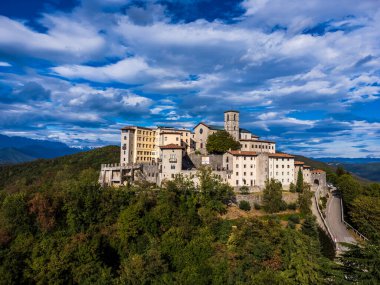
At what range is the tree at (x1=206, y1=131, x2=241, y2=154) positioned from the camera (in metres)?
74.1

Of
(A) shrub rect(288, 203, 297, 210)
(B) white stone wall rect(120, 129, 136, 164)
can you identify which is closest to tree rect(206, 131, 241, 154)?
(B) white stone wall rect(120, 129, 136, 164)

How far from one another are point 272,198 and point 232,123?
86.7 ft

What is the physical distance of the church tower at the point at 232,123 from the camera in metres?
82.8

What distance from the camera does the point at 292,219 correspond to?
192ft

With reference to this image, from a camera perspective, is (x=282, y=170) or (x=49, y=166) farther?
(x=49, y=166)

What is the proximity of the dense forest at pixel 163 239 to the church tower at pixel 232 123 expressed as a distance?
18.6 m

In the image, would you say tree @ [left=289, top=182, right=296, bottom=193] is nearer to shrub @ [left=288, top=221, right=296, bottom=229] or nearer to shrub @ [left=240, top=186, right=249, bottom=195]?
→ shrub @ [left=240, top=186, right=249, bottom=195]

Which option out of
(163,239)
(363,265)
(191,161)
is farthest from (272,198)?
(363,265)

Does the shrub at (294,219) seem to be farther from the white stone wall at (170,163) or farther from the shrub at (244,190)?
the white stone wall at (170,163)

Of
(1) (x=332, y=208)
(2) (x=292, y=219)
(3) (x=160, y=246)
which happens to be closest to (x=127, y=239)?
(3) (x=160, y=246)

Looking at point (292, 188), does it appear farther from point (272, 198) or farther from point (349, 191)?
point (349, 191)

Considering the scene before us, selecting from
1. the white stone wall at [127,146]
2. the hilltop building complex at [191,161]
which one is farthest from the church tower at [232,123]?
the white stone wall at [127,146]

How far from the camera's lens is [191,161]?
7619cm

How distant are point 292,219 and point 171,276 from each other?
26167 millimetres
